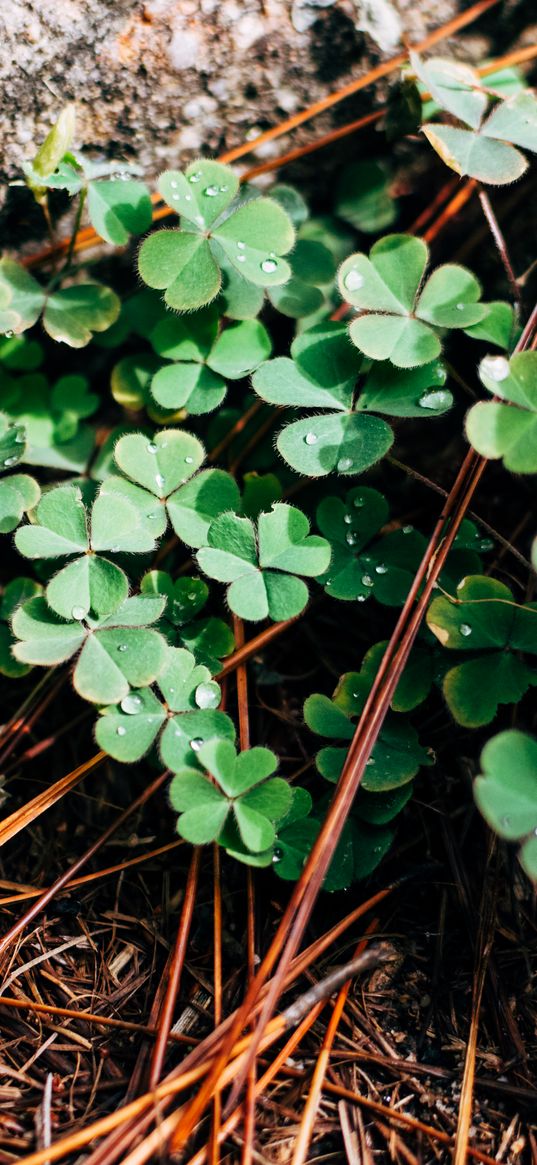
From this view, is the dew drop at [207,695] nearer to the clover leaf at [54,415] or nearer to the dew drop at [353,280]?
the clover leaf at [54,415]

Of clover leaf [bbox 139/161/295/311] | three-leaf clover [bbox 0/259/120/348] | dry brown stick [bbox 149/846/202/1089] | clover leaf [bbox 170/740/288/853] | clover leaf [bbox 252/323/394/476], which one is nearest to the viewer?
dry brown stick [bbox 149/846/202/1089]

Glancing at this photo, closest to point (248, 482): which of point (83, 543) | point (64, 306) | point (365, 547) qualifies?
point (365, 547)

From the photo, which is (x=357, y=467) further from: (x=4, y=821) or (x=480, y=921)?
(x=4, y=821)

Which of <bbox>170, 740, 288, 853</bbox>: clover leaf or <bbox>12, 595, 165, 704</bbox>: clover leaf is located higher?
<bbox>12, 595, 165, 704</bbox>: clover leaf

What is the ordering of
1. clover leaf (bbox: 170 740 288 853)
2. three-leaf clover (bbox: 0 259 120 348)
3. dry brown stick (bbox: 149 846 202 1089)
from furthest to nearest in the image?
1. three-leaf clover (bbox: 0 259 120 348)
2. clover leaf (bbox: 170 740 288 853)
3. dry brown stick (bbox: 149 846 202 1089)

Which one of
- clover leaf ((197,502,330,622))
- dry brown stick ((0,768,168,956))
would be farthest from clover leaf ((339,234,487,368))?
dry brown stick ((0,768,168,956))

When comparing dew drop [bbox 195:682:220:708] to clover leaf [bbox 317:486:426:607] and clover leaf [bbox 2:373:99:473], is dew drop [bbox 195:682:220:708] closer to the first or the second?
clover leaf [bbox 317:486:426:607]
